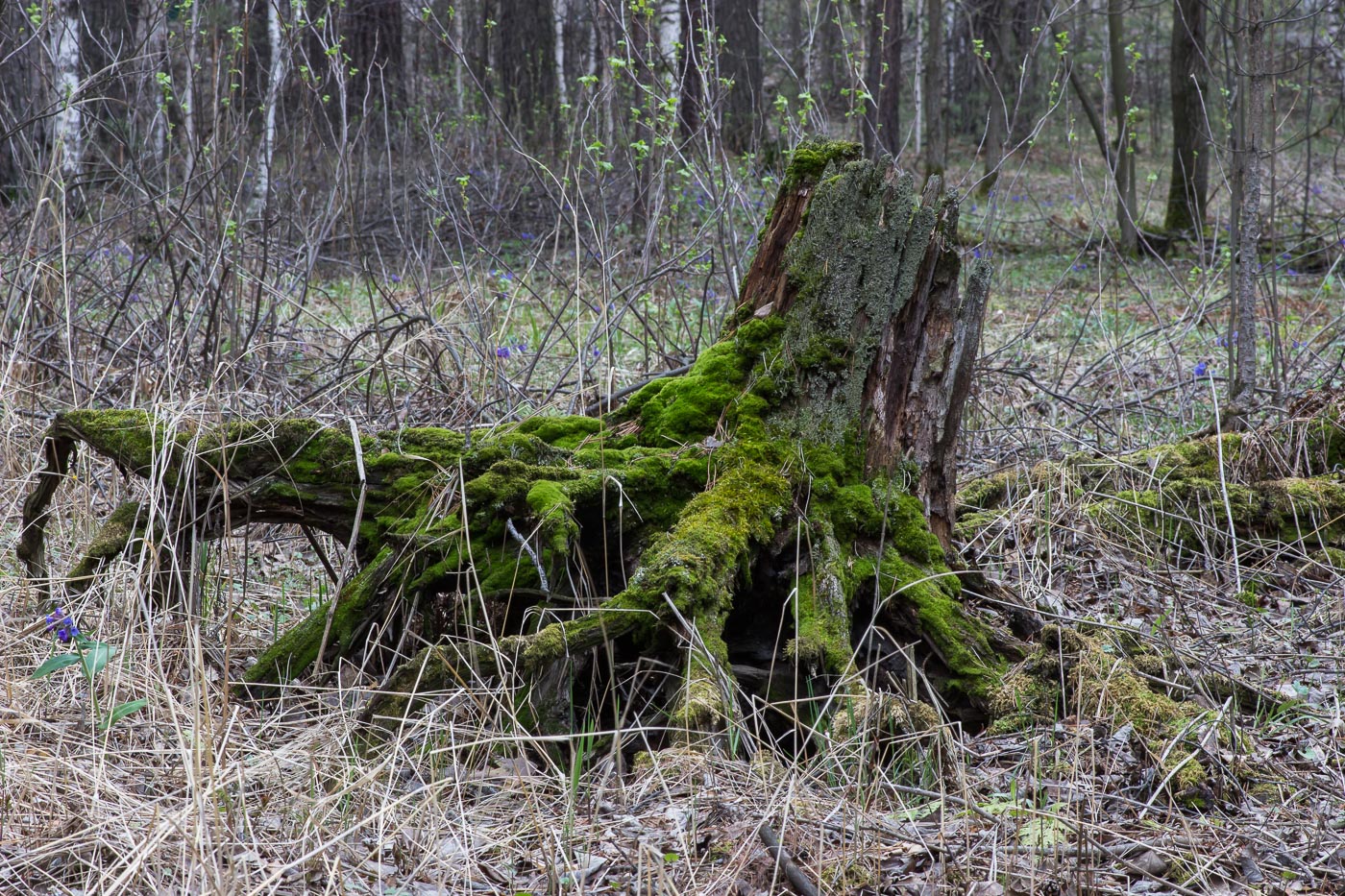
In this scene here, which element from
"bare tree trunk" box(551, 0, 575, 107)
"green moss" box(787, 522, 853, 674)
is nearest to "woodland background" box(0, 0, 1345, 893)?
"green moss" box(787, 522, 853, 674)

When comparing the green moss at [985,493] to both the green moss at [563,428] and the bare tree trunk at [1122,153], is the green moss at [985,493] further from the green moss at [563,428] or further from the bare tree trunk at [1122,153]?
the bare tree trunk at [1122,153]

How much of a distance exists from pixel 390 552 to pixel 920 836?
1523mm

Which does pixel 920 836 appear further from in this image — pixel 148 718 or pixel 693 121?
pixel 693 121

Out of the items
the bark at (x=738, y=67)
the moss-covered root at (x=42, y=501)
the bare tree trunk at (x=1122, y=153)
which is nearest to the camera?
Result: the moss-covered root at (x=42, y=501)

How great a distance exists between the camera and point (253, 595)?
12.5 feet

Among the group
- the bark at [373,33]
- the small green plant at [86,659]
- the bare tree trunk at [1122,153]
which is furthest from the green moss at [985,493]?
the bark at [373,33]

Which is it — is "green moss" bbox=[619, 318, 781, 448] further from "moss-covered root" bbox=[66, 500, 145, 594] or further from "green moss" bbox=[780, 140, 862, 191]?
"moss-covered root" bbox=[66, 500, 145, 594]

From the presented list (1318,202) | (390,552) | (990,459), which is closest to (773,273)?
(390,552)

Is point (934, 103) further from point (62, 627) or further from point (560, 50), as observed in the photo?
point (62, 627)

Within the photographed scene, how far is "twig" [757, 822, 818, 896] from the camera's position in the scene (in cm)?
194

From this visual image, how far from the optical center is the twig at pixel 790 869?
1944 mm

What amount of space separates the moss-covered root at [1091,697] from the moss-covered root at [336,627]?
64.0 inches

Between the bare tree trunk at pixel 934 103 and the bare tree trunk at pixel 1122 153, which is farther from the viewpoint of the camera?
the bare tree trunk at pixel 934 103

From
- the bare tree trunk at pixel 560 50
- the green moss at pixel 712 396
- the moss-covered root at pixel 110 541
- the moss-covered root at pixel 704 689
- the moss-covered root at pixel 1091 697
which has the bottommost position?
the moss-covered root at pixel 1091 697
